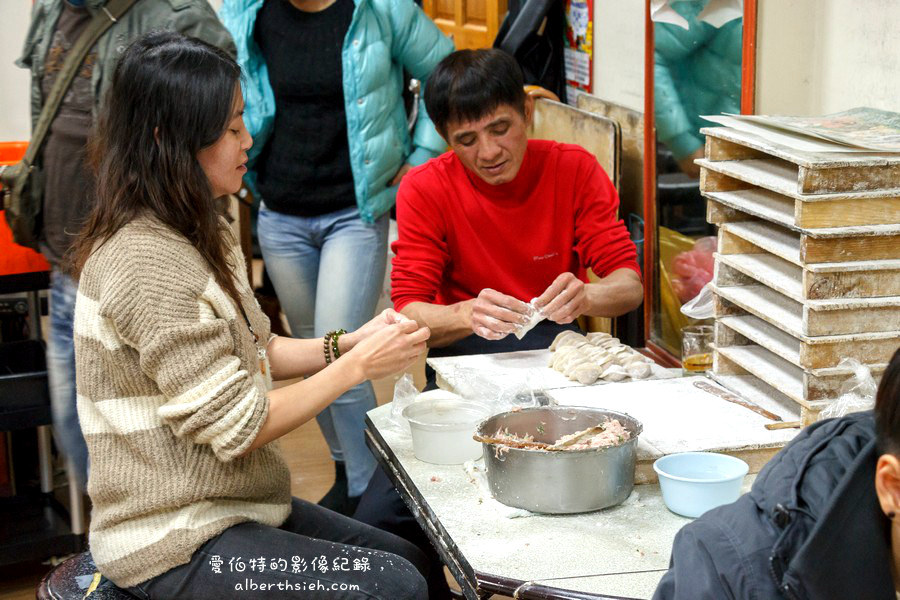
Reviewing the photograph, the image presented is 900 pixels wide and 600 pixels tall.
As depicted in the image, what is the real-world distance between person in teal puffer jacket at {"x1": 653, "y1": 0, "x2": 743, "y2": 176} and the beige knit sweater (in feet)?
5.63

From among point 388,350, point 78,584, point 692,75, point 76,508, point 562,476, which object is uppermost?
point 692,75

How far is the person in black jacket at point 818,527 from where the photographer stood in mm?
1237

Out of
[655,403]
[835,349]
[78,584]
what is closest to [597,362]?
[655,403]

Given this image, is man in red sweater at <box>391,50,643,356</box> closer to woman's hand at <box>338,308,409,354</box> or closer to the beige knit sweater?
woman's hand at <box>338,308,409,354</box>

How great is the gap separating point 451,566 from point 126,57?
109 centimetres

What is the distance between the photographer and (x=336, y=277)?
11.7 feet

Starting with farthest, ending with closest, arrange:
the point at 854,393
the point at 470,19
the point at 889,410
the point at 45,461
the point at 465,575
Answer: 1. the point at 470,19
2. the point at 45,461
3. the point at 854,393
4. the point at 465,575
5. the point at 889,410

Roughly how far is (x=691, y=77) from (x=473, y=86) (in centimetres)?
87

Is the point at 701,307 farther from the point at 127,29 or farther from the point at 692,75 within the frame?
the point at 127,29

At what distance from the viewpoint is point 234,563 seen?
1972 millimetres

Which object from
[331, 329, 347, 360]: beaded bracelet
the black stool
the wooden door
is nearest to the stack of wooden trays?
[331, 329, 347, 360]: beaded bracelet

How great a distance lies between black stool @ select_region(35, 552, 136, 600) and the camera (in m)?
2.00

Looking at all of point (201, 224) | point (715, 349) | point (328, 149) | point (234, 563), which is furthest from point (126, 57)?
point (328, 149)

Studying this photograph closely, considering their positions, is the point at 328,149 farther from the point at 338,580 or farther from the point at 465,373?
the point at 338,580
